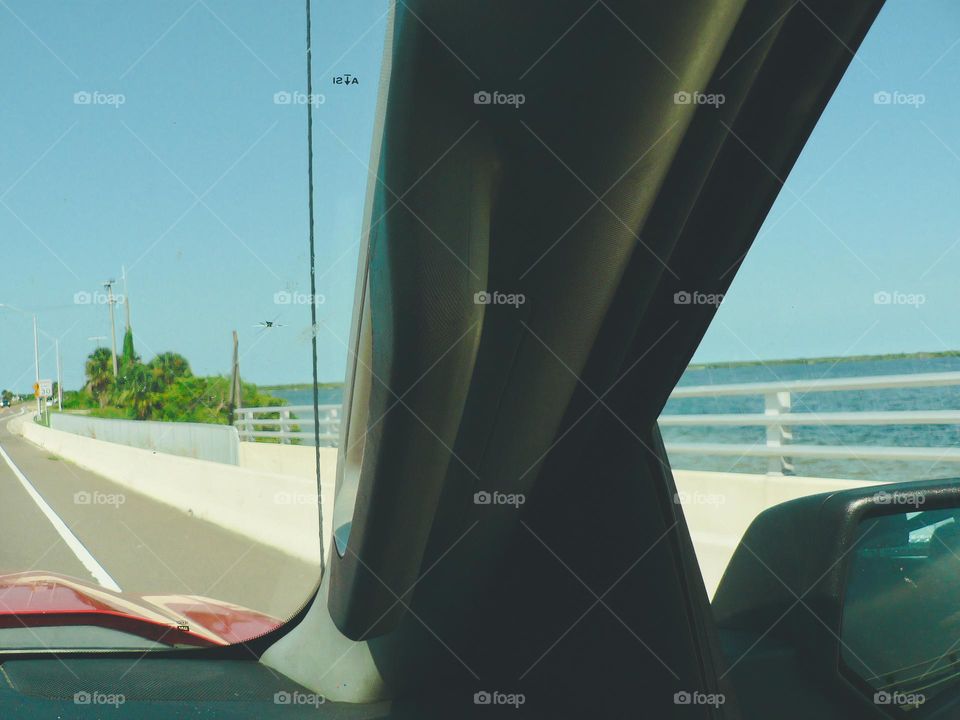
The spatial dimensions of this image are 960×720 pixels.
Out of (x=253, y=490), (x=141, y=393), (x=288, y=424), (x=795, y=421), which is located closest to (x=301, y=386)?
(x=288, y=424)

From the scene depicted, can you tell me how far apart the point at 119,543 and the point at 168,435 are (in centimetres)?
64

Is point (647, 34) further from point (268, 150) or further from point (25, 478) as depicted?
point (25, 478)

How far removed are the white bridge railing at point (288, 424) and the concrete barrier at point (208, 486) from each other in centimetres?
17

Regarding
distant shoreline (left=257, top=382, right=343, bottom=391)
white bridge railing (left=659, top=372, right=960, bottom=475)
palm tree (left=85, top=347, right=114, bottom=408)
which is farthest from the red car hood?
white bridge railing (left=659, top=372, right=960, bottom=475)

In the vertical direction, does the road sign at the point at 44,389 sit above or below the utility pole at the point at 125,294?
below

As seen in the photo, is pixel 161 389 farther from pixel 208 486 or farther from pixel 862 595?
pixel 862 595

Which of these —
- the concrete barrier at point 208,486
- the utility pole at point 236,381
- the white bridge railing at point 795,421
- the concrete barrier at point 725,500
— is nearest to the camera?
the utility pole at point 236,381

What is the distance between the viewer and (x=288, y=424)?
8.32ft

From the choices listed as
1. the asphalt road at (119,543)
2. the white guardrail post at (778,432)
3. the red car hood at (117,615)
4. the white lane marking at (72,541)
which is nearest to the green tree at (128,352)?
the asphalt road at (119,543)

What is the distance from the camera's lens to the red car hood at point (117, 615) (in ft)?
8.14

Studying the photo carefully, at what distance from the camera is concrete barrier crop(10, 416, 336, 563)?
9.54 feet

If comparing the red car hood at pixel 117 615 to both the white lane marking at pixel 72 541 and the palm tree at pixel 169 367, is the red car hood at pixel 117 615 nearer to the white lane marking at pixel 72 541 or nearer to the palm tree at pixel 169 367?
the white lane marking at pixel 72 541

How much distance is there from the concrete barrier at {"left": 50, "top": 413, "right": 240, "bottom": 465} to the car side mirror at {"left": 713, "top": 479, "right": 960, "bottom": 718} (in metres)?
1.58

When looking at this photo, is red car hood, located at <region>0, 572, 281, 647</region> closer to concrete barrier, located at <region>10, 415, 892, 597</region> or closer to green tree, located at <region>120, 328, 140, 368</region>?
concrete barrier, located at <region>10, 415, 892, 597</region>
